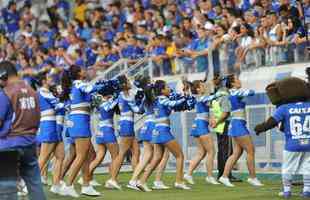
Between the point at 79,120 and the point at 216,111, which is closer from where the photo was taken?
the point at 79,120

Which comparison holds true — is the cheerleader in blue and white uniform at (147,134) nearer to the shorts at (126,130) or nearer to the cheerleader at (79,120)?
the shorts at (126,130)

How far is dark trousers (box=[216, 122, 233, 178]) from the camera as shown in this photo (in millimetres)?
19969

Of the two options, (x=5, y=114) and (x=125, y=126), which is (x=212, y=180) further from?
(x=5, y=114)

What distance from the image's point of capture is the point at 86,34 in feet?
99.0

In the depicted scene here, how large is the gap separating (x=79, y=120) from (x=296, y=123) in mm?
3582

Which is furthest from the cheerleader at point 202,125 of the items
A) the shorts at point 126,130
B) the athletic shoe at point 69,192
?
the athletic shoe at point 69,192

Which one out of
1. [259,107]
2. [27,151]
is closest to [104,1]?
[259,107]

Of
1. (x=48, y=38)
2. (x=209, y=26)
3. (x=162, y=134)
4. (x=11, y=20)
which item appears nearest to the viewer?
(x=162, y=134)

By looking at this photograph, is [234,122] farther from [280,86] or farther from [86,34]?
[86,34]

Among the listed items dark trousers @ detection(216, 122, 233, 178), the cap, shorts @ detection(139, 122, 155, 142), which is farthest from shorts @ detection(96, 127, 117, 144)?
the cap

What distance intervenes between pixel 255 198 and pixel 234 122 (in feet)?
9.39

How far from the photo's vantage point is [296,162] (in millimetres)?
15461

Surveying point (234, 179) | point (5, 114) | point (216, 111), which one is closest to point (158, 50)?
point (216, 111)

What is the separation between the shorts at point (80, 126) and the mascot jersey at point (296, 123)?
3.11 m
